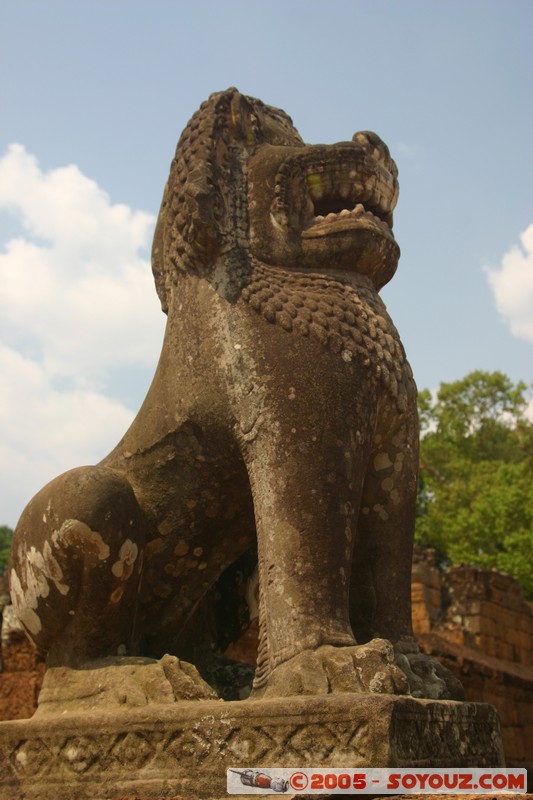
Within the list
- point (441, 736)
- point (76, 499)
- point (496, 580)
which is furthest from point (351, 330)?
point (496, 580)

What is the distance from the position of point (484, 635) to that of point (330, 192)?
10.9 metres

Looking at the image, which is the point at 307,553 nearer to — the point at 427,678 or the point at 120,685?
the point at 427,678

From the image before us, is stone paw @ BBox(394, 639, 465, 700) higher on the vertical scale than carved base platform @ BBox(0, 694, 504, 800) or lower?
higher

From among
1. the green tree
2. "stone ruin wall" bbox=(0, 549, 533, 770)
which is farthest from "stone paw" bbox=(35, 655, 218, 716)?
the green tree

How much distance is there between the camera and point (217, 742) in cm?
276

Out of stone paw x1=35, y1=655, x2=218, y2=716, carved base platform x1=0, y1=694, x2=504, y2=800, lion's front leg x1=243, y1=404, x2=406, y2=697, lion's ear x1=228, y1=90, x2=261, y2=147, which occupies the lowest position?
carved base platform x1=0, y1=694, x2=504, y2=800

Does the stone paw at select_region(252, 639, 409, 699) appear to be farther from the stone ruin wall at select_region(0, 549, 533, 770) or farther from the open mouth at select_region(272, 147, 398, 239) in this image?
the stone ruin wall at select_region(0, 549, 533, 770)

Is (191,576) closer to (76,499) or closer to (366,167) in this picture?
(76,499)

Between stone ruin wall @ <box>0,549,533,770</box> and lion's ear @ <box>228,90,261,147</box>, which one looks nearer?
lion's ear @ <box>228,90,261,147</box>

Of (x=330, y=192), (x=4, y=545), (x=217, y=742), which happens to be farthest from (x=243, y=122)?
(x=4, y=545)

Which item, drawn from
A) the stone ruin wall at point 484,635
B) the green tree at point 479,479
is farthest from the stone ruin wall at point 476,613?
the green tree at point 479,479

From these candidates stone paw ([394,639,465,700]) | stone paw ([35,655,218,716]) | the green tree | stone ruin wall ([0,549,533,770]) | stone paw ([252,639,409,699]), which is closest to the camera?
stone paw ([252,639,409,699])

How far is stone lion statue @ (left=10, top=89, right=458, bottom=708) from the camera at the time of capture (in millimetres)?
3174

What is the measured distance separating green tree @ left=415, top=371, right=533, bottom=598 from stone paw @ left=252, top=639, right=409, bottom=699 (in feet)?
65.4
